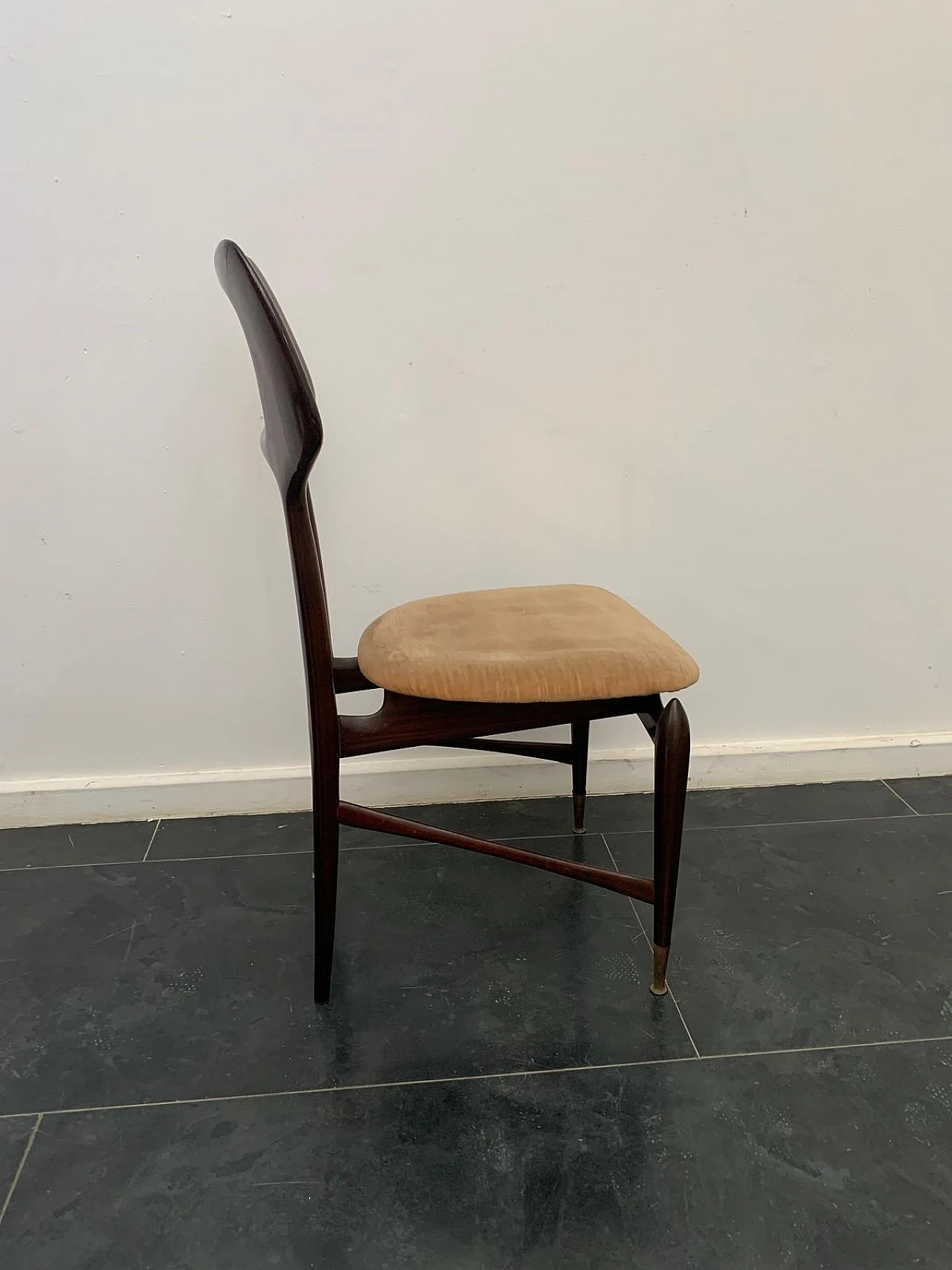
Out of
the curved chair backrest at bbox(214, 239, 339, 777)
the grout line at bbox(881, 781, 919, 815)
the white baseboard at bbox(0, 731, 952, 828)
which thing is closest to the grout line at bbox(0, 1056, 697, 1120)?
the curved chair backrest at bbox(214, 239, 339, 777)

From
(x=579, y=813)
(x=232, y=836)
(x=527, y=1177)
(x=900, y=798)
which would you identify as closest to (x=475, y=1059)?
(x=527, y=1177)

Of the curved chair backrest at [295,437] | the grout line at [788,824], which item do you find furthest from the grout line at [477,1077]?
the grout line at [788,824]

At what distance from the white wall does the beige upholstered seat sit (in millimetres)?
356

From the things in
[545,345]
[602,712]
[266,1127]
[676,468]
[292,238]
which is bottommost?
[266,1127]

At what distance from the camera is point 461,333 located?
50.6 inches

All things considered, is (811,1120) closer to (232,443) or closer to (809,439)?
(809,439)

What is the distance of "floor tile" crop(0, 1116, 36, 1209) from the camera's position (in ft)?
2.68

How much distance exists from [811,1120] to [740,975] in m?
0.22

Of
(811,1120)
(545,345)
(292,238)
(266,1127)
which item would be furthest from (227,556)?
(811,1120)

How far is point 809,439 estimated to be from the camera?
140cm

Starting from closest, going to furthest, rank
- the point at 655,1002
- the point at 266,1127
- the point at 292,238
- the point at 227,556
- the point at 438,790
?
the point at 266,1127 → the point at 655,1002 → the point at 292,238 → the point at 227,556 → the point at 438,790

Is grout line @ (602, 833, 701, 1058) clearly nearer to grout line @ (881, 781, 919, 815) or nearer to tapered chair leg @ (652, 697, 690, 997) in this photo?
tapered chair leg @ (652, 697, 690, 997)

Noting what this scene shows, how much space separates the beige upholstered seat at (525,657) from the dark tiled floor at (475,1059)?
0.40 m

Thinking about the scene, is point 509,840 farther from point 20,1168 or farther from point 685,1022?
point 20,1168
